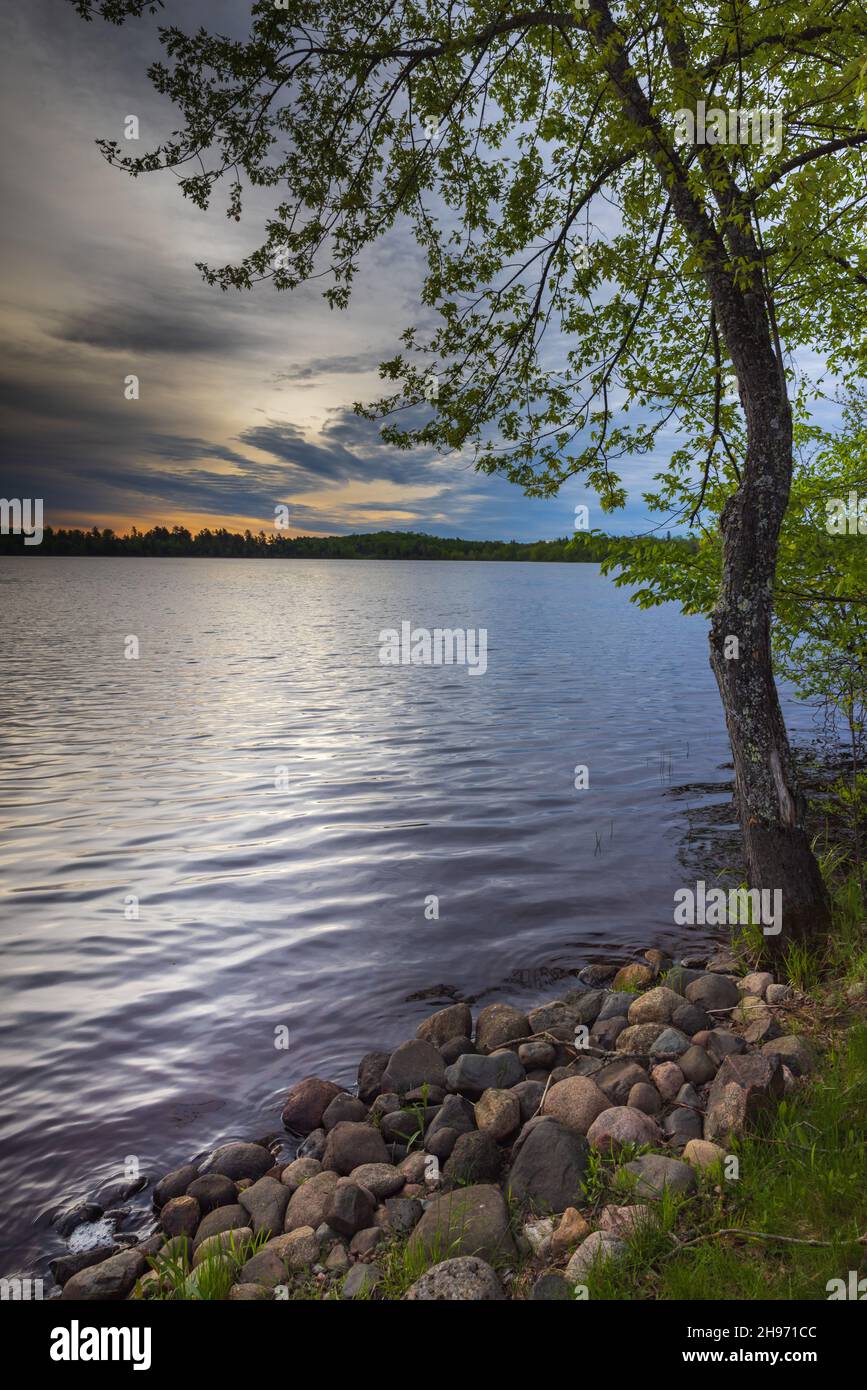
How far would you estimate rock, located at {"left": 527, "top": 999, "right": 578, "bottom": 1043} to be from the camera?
8.09m

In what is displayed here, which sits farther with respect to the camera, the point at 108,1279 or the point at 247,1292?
the point at 108,1279

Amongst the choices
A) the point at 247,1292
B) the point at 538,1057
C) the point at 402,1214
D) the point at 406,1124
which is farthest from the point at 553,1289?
the point at 538,1057

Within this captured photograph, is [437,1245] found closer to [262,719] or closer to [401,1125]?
[401,1125]

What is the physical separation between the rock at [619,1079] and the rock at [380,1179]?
68.7 inches

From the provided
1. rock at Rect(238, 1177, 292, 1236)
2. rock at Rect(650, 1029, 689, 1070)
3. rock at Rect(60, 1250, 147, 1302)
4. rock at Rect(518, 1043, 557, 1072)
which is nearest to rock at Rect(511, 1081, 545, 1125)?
rock at Rect(518, 1043, 557, 1072)

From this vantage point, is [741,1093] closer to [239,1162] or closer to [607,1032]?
[607,1032]

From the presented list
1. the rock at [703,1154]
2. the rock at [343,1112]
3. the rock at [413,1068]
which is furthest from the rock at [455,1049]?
the rock at [703,1154]

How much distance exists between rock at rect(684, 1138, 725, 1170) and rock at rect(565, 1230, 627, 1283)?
3.07 feet

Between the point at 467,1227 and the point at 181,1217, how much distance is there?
7.87ft

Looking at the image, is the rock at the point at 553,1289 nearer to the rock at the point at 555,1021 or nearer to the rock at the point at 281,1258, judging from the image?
the rock at the point at 281,1258

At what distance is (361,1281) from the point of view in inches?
188

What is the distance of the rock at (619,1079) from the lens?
6512 millimetres

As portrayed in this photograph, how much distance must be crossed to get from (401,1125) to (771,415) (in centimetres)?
765

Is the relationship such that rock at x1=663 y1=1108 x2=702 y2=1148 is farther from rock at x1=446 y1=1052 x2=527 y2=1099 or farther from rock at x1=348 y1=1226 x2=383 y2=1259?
rock at x1=348 y1=1226 x2=383 y2=1259
